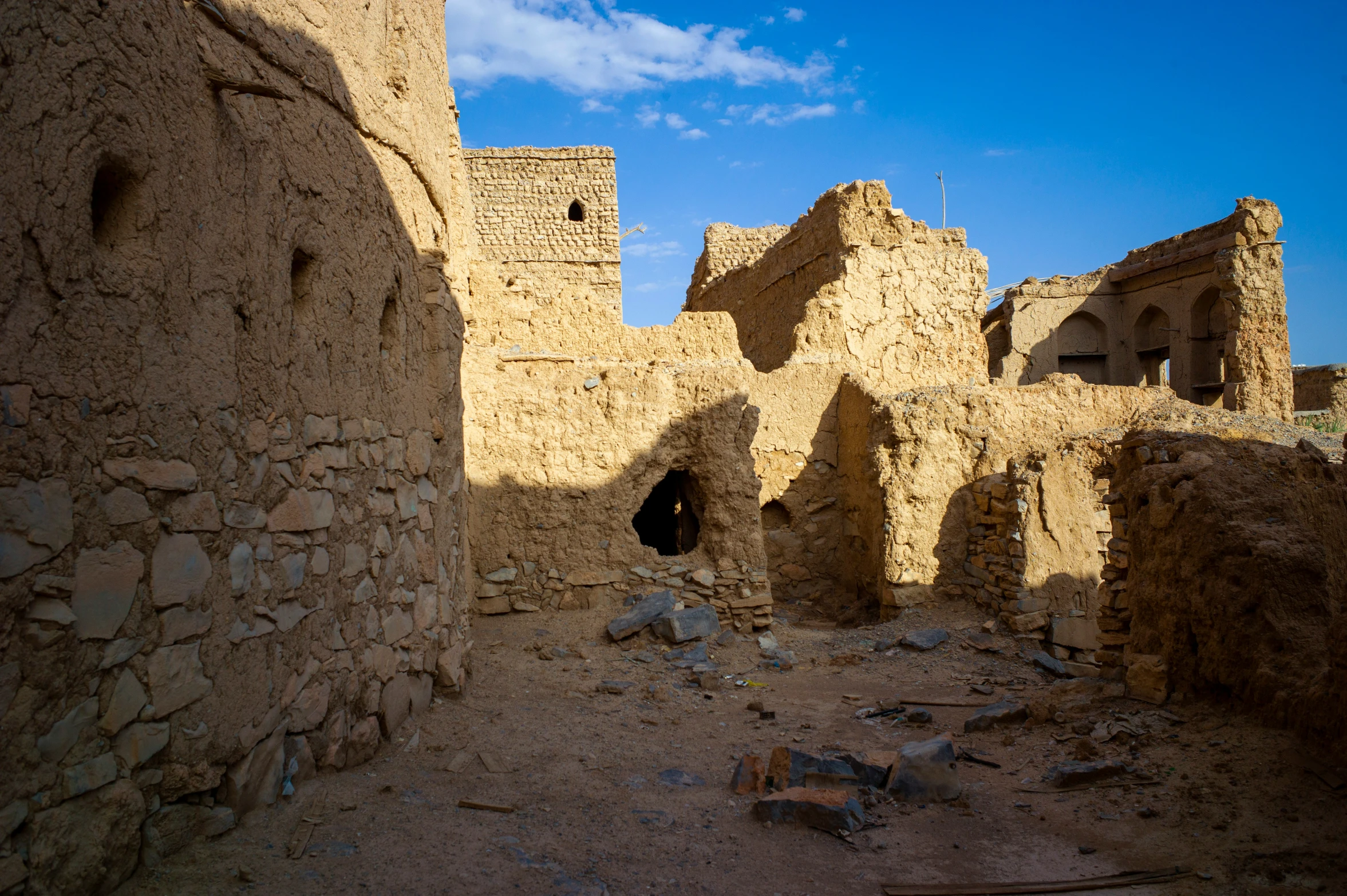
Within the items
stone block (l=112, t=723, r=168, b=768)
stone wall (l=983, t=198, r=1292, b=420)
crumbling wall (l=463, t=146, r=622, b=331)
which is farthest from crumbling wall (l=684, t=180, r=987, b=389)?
stone block (l=112, t=723, r=168, b=768)

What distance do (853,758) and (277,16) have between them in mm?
4461

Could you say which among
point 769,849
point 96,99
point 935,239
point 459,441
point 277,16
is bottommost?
point 769,849

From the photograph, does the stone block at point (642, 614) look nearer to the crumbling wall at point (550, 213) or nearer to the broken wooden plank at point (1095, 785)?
the broken wooden plank at point (1095, 785)

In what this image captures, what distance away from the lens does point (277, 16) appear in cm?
342

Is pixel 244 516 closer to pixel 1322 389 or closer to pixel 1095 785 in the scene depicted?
pixel 1095 785

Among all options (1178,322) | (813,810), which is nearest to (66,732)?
(813,810)

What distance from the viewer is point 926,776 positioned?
13.5 feet

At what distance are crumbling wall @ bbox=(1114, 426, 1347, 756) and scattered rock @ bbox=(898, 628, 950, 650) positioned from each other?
2.77 meters

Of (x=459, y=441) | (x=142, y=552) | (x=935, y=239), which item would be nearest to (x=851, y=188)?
(x=935, y=239)

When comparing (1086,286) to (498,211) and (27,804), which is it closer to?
(498,211)

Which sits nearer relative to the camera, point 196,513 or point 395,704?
A: point 196,513

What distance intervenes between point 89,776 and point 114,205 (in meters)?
1.78

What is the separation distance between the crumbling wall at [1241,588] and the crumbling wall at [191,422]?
431cm

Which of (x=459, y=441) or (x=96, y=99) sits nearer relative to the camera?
(x=96, y=99)
